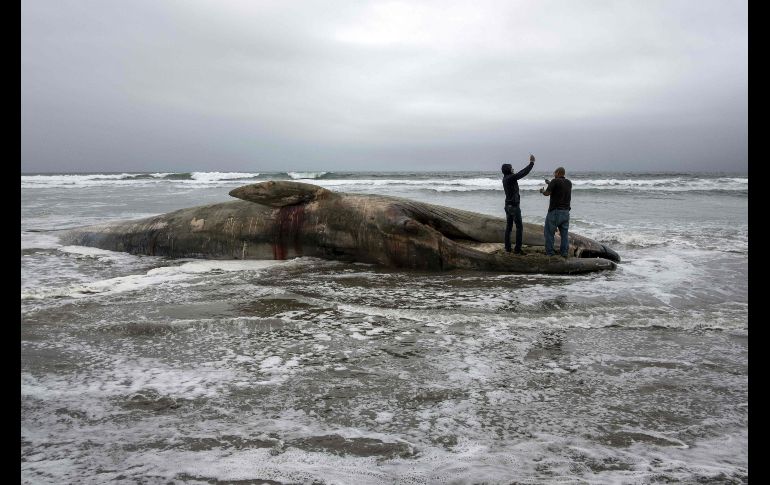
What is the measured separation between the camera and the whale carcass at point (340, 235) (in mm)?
7867

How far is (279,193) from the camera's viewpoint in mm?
8406

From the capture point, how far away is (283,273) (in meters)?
7.40

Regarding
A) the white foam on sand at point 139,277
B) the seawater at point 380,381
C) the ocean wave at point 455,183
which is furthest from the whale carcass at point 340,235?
the ocean wave at point 455,183

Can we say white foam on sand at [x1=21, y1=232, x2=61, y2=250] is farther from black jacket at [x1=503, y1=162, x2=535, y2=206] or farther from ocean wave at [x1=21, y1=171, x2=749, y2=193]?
ocean wave at [x1=21, y1=171, x2=749, y2=193]

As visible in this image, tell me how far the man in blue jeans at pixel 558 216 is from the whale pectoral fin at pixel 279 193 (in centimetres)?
392

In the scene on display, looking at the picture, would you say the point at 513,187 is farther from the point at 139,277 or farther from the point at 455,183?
the point at 455,183

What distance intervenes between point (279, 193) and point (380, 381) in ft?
18.5

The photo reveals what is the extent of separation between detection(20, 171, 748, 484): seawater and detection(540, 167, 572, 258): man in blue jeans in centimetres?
161

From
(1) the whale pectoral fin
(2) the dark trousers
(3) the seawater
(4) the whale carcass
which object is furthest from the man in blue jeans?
(1) the whale pectoral fin

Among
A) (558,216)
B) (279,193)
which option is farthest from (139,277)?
(558,216)

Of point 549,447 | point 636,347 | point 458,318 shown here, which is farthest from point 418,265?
point 549,447

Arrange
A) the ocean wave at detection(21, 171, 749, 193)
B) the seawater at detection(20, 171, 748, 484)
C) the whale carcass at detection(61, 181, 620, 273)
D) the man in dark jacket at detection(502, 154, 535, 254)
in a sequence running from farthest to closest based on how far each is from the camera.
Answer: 1. the ocean wave at detection(21, 171, 749, 193)
2. the man in dark jacket at detection(502, 154, 535, 254)
3. the whale carcass at detection(61, 181, 620, 273)
4. the seawater at detection(20, 171, 748, 484)

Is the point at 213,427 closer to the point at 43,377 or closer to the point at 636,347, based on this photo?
the point at 43,377

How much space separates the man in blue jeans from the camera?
8266mm
